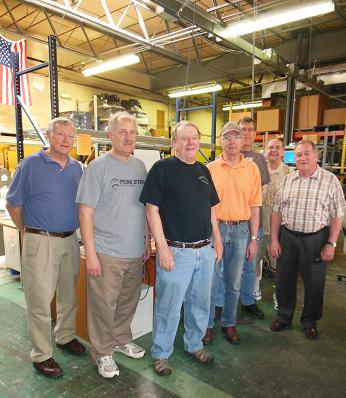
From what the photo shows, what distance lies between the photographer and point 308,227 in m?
2.55

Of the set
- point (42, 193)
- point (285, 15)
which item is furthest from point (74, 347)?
point (285, 15)

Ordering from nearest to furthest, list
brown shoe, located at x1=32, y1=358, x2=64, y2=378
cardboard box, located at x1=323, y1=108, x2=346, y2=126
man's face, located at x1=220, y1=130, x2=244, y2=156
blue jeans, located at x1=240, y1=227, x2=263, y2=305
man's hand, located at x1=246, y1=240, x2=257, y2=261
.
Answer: brown shoe, located at x1=32, y1=358, x2=64, y2=378 < man's face, located at x1=220, y1=130, x2=244, y2=156 < man's hand, located at x1=246, y1=240, x2=257, y2=261 < blue jeans, located at x1=240, y1=227, x2=263, y2=305 < cardboard box, located at x1=323, y1=108, x2=346, y2=126

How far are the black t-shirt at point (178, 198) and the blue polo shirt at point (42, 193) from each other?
1.93 feet

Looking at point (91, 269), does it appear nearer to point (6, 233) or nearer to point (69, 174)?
point (69, 174)

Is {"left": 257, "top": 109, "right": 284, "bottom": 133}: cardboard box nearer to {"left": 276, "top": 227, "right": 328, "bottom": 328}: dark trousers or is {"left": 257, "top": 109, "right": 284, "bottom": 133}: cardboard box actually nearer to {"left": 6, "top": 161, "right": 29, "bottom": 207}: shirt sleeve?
{"left": 276, "top": 227, "right": 328, "bottom": 328}: dark trousers

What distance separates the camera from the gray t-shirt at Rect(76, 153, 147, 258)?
1.91m

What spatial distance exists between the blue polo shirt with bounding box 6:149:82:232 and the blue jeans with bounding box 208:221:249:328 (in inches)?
47.3

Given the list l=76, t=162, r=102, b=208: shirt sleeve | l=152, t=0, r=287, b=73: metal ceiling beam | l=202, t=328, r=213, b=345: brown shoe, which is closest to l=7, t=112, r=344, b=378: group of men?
l=76, t=162, r=102, b=208: shirt sleeve

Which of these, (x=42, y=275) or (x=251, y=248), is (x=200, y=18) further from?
(x=42, y=275)

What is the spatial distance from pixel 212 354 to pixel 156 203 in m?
1.35

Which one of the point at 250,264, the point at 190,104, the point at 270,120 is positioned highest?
the point at 190,104

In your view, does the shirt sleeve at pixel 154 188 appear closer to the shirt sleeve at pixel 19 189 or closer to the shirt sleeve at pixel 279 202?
the shirt sleeve at pixel 19 189

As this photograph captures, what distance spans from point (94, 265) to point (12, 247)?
247 cm

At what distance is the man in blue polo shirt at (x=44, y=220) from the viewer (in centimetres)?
205
